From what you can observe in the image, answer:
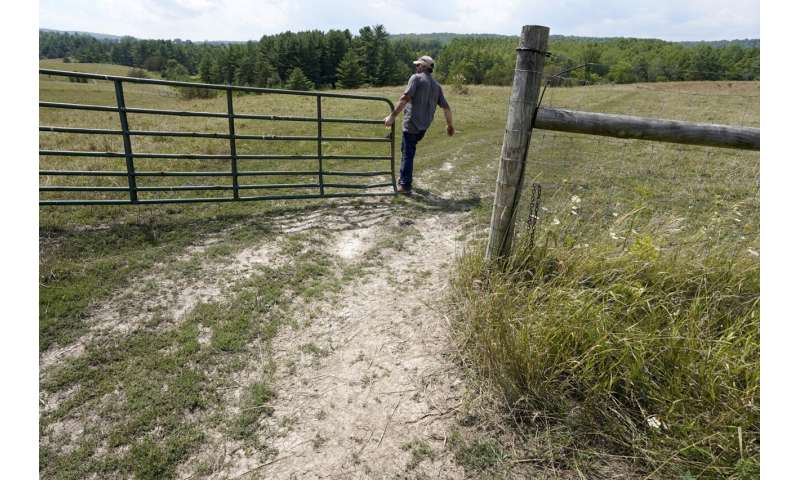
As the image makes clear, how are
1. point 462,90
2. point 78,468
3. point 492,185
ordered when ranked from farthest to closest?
point 462,90
point 492,185
point 78,468

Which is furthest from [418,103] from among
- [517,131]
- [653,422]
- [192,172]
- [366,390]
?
[653,422]

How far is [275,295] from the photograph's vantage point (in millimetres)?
4055

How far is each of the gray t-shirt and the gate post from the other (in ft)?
9.50

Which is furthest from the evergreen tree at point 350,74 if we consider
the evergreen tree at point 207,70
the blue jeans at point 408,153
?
the blue jeans at point 408,153

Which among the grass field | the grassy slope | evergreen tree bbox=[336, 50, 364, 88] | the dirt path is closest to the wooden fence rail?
the grass field

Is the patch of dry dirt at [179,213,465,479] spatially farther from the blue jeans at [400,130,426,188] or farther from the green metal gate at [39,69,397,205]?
the blue jeans at [400,130,426,188]

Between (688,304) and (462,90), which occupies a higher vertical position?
(462,90)

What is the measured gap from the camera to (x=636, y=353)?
2738mm

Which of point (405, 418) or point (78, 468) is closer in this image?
point (78, 468)

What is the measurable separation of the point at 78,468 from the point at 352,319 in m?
1.98

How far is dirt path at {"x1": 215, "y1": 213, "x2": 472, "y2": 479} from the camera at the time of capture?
97.5 inches

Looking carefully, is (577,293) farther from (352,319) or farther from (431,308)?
(352,319)

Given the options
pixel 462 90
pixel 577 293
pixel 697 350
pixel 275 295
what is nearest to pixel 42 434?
pixel 275 295

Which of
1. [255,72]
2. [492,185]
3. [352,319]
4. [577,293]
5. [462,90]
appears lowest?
[352,319]
